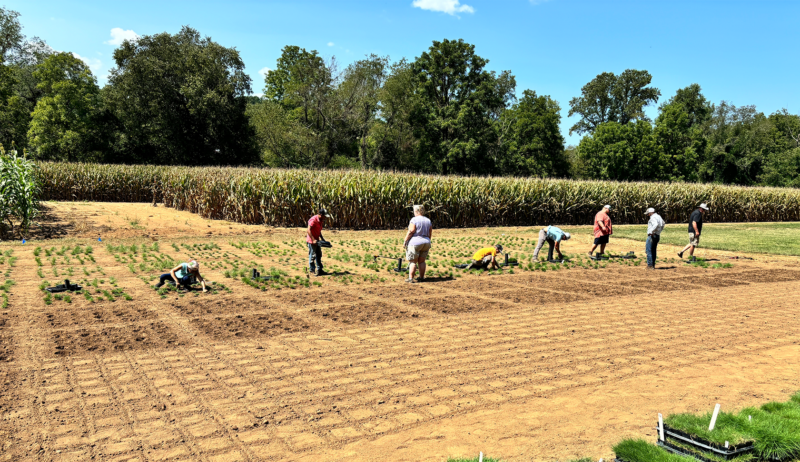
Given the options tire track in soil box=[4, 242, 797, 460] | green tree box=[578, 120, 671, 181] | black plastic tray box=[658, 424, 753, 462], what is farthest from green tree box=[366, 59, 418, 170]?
black plastic tray box=[658, 424, 753, 462]

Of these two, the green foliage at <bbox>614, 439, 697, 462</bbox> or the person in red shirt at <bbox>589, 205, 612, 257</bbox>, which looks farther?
the person in red shirt at <bbox>589, 205, 612, 257</bbox>

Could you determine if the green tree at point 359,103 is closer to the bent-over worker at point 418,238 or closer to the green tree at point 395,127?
the green tree at point 395,127

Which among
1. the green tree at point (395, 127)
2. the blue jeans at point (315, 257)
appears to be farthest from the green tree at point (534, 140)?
the blue jeans at point (315, 257)

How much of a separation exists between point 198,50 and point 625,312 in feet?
180

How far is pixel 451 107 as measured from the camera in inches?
2233

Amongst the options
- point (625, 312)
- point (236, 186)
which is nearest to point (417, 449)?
point (625, 312)

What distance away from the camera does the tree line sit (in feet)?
167

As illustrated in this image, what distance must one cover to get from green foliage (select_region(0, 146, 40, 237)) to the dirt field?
17.8ft

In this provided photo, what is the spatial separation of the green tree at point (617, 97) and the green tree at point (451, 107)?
97.8ft

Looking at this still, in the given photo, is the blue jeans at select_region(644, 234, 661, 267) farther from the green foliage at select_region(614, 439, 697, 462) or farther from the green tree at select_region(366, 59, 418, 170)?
the green tree at select_region(366, 59, 418, 170)

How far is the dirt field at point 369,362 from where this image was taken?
4.68m

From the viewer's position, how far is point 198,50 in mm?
54156

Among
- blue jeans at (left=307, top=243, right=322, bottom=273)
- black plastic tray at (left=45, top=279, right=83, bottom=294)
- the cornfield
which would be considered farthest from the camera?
the cornfield

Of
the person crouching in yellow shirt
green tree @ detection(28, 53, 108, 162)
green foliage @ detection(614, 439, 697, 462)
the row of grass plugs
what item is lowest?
the row of grass plugs
